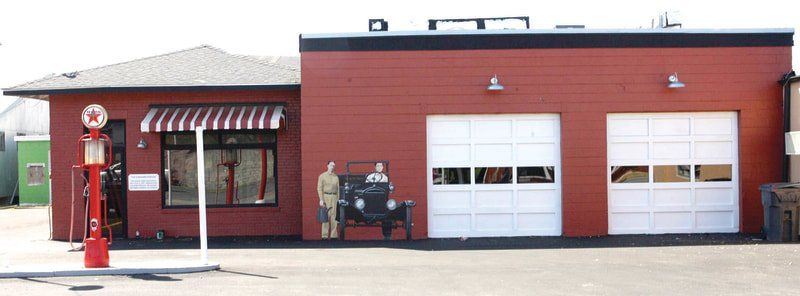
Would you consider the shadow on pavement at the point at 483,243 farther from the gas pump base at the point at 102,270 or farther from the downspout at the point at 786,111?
the gas pump base at the point at 102,270

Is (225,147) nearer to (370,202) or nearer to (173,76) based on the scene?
(173,76)

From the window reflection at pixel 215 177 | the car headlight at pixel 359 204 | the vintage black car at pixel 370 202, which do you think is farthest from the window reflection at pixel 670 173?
the window reflection at pixel 215 177

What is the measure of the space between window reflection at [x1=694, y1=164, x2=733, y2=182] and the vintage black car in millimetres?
5710

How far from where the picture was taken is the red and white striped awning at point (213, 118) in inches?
623

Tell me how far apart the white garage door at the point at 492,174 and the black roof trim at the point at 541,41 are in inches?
56.0

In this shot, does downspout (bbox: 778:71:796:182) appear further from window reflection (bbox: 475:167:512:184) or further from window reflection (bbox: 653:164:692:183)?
window reflection (bbox: 475:167:512:184)

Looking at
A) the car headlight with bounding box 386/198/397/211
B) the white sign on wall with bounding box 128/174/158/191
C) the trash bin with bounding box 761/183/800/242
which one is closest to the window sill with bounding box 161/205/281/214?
the white sign on wall with bounding box 128/174/158/191

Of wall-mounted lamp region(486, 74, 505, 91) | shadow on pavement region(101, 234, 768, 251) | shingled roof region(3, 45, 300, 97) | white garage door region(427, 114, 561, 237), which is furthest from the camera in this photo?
shingled roof region(3, 45, 300, 97)

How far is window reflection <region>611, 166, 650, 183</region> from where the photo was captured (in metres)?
15.9

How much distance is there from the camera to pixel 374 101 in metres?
15.6

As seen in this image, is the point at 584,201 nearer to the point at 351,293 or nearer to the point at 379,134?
the point at 379,134

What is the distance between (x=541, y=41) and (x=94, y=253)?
8970 millimetres

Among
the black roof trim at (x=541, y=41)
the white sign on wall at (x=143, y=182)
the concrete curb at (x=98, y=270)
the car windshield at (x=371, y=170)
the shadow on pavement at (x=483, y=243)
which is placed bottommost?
the shadow on pavement at (x=483, y=243)

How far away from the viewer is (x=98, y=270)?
1145 centimetres
